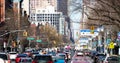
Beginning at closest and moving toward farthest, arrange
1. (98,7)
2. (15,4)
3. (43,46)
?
(98,7), (15,4), (43,46)

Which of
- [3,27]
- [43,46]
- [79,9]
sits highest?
[79,9]

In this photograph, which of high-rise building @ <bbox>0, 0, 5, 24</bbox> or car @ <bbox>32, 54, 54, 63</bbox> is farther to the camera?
high-rise building @ <bbox>0, 0, 5, 24</bbox>

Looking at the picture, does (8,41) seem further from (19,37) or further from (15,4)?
(15,4)

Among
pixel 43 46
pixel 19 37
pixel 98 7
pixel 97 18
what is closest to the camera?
pixel 98 7

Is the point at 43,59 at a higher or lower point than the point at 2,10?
lower

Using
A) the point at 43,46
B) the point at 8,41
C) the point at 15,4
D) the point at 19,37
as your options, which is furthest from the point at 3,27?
the point at 43,46

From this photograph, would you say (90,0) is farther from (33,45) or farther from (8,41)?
(33,45)

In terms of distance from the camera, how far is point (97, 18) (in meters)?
41.3

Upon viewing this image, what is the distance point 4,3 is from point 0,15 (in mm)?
10134

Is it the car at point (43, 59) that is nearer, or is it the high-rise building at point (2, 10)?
the car at point (43, 59)

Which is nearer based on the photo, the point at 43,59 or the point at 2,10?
the point at 43,59

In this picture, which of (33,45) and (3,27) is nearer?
(3,27)

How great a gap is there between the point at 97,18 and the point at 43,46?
141 metres

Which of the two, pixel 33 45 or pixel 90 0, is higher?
pixel 90 0
